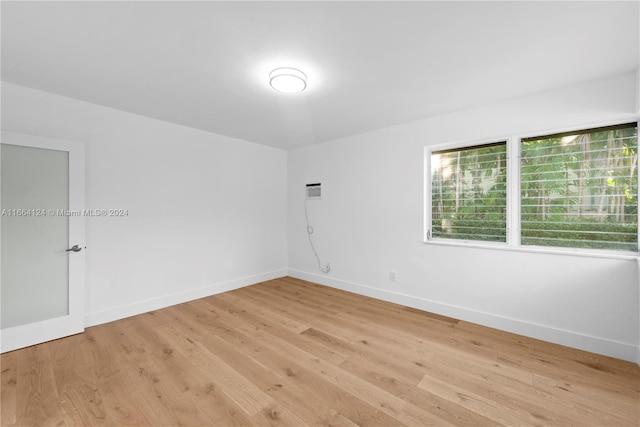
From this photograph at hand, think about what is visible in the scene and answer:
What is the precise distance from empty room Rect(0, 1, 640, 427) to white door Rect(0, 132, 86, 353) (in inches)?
0.7

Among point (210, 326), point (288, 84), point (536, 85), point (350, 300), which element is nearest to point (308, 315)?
point (350, 300)

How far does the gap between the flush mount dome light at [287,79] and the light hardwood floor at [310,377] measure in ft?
7.84

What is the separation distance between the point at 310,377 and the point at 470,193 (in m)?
2.66

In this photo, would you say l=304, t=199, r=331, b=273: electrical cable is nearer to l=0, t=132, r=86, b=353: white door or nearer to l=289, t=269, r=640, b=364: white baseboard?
l=289, t=269, r=640, b=364: white baseboard

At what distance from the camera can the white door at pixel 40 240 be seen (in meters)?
2.50

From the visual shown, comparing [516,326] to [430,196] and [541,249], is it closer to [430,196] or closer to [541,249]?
[541,249]

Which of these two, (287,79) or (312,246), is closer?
(287,79)

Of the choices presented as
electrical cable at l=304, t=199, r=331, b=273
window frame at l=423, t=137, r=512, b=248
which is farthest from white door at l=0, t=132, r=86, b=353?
window frame at l=423, t=137, r=512, b=248

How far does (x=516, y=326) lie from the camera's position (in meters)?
2.78

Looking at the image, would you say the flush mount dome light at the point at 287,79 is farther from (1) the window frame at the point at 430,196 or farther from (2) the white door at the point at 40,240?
(2) the white door at the point at 40,240

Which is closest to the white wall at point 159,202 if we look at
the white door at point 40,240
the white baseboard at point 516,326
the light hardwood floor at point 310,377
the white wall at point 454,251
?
the white door at point 40,240

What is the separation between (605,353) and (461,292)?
1.20 meters

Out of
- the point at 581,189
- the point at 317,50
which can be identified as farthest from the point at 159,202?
the point at 581,189

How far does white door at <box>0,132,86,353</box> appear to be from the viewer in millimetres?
2496
